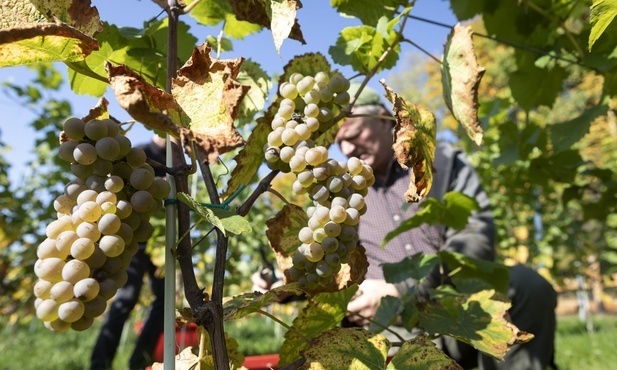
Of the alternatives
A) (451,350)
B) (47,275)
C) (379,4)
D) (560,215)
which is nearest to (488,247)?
(451,350)

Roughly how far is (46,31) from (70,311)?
0.33 metres

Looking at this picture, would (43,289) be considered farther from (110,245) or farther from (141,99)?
(141,99)

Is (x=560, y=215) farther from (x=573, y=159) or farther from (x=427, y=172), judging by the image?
(x=427, y=172)

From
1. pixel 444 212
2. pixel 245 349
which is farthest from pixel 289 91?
pixel 245 349

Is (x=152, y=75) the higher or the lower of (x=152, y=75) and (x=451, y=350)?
the higher

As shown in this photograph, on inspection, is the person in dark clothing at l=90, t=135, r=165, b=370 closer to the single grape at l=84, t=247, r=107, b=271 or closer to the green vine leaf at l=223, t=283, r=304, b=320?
the green vine leaf at l=223, t=283, r=304, b=320

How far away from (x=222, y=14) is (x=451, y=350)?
1.62 metres

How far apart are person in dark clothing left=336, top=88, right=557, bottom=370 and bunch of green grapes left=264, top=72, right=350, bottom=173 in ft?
3.22

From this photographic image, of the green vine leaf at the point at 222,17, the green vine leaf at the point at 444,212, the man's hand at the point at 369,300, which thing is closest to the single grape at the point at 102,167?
the green vine leaf at the point at 222,17

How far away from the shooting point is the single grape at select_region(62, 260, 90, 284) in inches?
→ 21.9

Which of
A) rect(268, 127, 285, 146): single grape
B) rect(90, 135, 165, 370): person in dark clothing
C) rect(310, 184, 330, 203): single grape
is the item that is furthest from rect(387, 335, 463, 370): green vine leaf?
rect(90, 135, 165, 370): person in dark clothing

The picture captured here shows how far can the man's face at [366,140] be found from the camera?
7.77 ft

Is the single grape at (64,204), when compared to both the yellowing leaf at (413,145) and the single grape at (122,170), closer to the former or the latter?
the single grape at (122,170)

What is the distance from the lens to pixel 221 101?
26.9 inches
